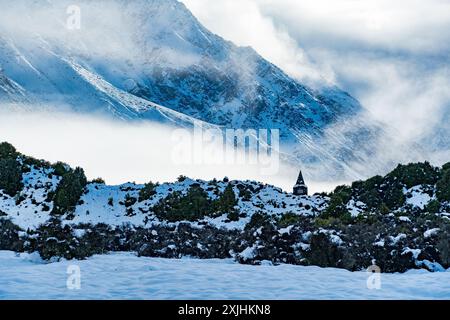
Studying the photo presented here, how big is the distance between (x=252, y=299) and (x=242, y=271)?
15.3 feet

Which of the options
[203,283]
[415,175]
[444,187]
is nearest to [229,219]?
[444,187]

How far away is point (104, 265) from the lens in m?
15.2

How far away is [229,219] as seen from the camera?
117 ft

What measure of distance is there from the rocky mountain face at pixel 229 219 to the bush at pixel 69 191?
0.27ft

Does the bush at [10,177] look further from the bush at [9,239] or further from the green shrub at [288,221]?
the green shrub at [288,221]

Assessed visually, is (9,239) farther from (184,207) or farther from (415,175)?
(415,175)

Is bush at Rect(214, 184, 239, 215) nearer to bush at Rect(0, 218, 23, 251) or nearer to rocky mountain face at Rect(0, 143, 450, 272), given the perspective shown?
rocky mountain face at Rect(0, 143, 450, 272)

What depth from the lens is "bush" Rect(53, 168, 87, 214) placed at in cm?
3756

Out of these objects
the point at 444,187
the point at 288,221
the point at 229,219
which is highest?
the point at 444,187

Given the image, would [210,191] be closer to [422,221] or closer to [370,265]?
[422,221]

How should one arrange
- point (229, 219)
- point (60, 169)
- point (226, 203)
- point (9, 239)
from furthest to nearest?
point (60, 169) < point (226, 203) < point (229, 219) < point (9, 239)

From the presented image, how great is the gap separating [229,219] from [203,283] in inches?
949

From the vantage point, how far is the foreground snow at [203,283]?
33.8 feet

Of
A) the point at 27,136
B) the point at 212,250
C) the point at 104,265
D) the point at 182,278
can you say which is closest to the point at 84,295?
the point at 182,278
